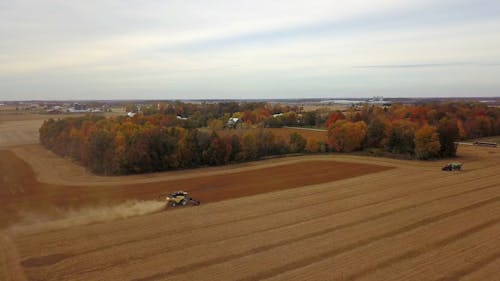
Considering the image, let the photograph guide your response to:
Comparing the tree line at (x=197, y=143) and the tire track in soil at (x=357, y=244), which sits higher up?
the tree line at (x=197, y=143)

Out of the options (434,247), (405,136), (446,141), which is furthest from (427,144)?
(434,247)

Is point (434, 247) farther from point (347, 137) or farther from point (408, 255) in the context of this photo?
point (347, 137)

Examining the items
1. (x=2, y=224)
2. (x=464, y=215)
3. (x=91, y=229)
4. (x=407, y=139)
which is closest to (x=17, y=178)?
Result: (x=2, y=224)

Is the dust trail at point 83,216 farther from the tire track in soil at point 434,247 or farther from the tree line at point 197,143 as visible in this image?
the tire track in soil at point 434,247

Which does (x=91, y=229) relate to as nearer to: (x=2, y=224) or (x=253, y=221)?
(x=2, y=224)

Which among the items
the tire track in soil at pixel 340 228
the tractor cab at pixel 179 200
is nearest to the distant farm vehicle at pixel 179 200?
the tractor cab at pixel 179 200

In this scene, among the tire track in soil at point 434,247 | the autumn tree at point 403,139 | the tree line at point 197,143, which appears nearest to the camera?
the tire track in soil at point 434,247
